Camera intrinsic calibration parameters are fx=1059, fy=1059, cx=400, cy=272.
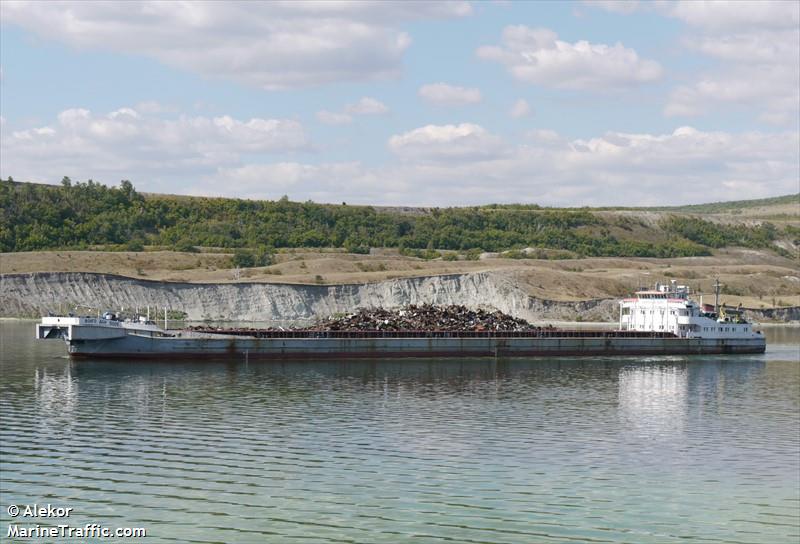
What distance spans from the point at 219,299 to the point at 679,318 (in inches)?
2681

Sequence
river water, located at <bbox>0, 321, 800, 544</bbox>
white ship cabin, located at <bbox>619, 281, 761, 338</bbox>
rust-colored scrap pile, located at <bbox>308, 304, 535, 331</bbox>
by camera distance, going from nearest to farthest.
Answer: river water, located at <bbox>0, 321, 800, 544</bbox>
rust-colored scrap pile, located at <bbox>308, 304, 535, 331</bbox>
white ship cabin, located at <bbox>619, 281, 761, 338</bbox>

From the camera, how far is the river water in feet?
105

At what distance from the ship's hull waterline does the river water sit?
28.4ft

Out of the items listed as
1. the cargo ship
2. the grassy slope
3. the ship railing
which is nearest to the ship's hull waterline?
the cargo ship

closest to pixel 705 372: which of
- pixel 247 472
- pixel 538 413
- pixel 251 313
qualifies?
pixel 538 413

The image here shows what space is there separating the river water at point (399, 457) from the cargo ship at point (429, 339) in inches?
299

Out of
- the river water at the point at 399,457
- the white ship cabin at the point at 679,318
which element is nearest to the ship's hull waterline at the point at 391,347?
the white ship cabin at the point at 679,318

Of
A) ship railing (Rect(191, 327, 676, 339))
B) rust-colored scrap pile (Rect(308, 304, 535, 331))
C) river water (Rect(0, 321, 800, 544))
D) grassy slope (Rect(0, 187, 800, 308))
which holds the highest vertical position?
grassy slope (Rect(0, 187, 800, 308))

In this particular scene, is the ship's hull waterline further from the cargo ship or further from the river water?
the river water

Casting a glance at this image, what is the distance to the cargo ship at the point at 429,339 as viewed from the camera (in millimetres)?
78688

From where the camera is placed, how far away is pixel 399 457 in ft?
135

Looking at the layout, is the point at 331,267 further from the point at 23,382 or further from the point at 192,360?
the point at 23,382

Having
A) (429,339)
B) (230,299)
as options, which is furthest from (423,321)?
(230,299)

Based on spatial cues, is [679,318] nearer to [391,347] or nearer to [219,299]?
[391,347]
